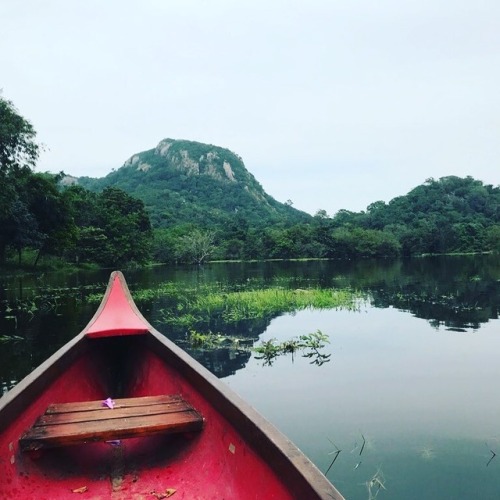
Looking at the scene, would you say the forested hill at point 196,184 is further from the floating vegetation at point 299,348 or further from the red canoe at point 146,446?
the red canoe at point 146,446

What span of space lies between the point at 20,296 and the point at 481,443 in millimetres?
16941

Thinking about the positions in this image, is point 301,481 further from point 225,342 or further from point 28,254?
point 28,254

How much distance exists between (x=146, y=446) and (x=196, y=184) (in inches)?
4670

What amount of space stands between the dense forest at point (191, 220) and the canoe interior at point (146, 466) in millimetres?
24068

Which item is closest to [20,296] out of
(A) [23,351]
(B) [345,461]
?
(A) [23,351]

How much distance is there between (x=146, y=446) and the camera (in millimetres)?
3779

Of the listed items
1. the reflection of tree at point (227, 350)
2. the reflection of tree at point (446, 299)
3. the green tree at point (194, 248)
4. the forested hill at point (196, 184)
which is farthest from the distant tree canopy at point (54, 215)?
the forested hill at point (196, 184)

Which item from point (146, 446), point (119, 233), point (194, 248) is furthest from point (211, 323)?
point (194, 248)

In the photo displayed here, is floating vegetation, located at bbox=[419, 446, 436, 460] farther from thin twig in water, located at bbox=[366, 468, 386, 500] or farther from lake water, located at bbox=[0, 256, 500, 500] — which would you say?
thin twig in water, located at bbox=[366, 468, 386, 500]

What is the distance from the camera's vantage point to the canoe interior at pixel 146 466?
2936mm

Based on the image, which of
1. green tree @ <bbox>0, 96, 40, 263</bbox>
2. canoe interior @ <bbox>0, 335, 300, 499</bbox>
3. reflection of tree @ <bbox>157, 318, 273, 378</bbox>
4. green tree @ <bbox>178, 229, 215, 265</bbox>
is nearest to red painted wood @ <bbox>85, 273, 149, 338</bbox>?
canoe interior @ <bbox>0, 335, 300, 499</bbox>

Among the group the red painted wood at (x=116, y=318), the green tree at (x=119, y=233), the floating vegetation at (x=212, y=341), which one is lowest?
the floating vegetation at (x=212, y=341)

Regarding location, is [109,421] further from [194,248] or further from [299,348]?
[194,248]

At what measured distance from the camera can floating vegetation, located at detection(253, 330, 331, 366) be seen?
375 inches
